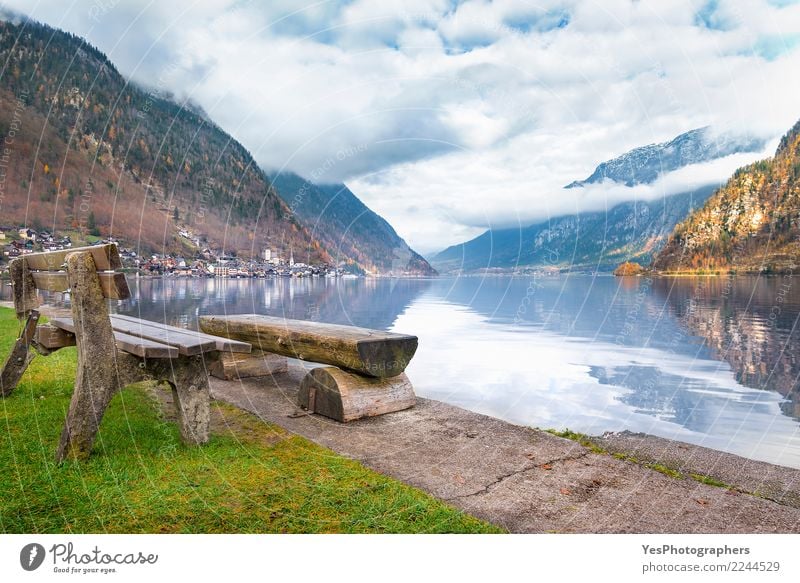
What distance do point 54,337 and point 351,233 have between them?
12.6m

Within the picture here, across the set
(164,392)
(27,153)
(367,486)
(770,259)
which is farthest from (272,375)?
(27,153)

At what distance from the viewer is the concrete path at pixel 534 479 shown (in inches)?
149

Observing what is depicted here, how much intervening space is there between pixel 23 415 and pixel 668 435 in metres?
8.80

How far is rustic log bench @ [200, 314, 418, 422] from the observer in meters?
6.33

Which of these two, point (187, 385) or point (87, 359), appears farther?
point (187, 385)

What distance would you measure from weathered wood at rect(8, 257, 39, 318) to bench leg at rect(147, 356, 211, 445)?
281 centimetres

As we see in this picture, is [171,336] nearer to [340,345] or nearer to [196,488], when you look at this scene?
[196,488]

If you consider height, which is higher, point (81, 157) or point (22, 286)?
point (81, 157)

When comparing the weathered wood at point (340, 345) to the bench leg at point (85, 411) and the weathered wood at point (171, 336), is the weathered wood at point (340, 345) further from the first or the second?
the bench leg at point (85, 411)

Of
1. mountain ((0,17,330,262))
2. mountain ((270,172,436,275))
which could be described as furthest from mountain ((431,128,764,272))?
mountain ((0,17,330,262))

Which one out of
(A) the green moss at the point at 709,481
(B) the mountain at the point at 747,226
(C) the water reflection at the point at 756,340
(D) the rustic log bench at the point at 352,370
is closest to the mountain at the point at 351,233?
(D) the rustic log bench at the point at 352,370

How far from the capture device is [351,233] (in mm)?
18375

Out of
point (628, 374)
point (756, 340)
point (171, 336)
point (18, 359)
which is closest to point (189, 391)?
point (171, 336)

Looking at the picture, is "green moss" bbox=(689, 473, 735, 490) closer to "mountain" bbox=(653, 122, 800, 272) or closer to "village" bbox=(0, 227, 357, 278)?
"village" bbox=(0, 227, 357, 278)
